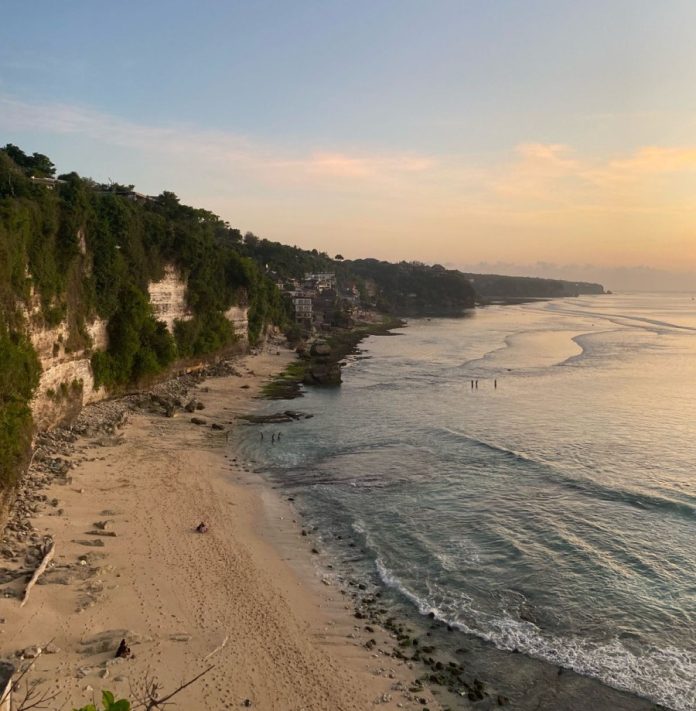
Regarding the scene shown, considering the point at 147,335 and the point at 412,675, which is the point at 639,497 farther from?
the point at 147,335

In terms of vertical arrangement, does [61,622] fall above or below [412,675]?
above

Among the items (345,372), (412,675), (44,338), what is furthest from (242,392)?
(412,675)

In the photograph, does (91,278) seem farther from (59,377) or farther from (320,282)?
(320,282)

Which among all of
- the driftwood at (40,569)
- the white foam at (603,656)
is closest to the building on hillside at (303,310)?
the driftwood at (40,569)

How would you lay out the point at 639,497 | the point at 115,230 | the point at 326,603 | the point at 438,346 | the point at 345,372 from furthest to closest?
the point at 438,346 → the point at 345,372 → the point at 115,230 → the point at 639,497 → the point at 326,603

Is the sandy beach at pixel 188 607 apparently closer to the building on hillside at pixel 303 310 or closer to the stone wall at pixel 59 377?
the stone wall at pixel 59 377

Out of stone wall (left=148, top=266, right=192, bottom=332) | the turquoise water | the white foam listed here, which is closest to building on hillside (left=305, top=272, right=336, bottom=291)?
the turquoise water

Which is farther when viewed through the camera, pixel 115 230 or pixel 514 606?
pixel 115 230
